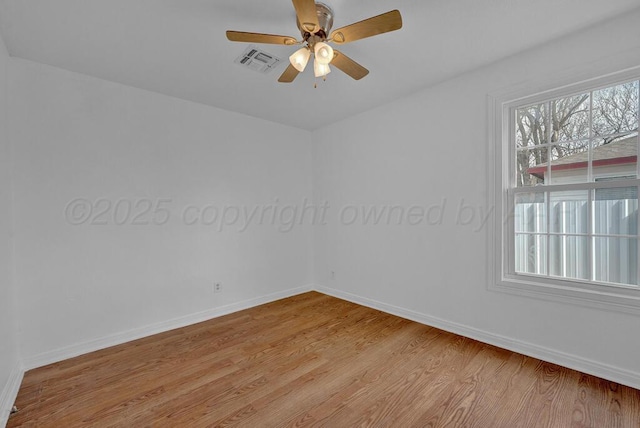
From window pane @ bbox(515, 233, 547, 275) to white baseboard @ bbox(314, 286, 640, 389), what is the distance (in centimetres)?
62

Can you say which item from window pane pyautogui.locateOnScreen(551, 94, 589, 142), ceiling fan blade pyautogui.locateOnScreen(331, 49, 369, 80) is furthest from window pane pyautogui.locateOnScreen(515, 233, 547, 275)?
ceiling fan blade pyautogui.locateOnScreen(331, 49, 369, 80)

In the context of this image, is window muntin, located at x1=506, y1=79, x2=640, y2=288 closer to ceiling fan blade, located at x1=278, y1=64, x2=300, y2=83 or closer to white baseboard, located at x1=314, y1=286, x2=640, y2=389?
white baseboard, located at x1=314, y1=286, x2=640, y2=389

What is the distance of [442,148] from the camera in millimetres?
2785

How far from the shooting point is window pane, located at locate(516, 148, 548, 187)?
2344 millimetres

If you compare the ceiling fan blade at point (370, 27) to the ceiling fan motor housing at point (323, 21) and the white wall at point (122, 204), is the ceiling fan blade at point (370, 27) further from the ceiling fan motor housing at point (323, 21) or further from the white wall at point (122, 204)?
the white wall at point (122, 204)

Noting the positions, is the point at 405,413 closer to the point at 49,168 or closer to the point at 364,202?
the point at 364,202

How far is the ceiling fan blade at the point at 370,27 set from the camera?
4.89 feet

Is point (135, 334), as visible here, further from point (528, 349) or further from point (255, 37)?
point (528, 349)

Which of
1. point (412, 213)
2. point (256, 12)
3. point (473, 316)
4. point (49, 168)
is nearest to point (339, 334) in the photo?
point (473, 316)

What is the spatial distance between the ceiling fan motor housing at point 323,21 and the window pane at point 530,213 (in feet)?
6.99

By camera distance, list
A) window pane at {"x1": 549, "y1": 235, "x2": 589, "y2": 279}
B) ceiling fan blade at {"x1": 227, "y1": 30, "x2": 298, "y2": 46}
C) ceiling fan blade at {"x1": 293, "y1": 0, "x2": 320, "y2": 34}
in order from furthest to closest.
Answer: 1. window pane at {"x1": 549, "y1": 235, "x2": 589, "y2": 279}
2. ceiling fan blade at {"x1": 227, "y1": 30, "x2": 298, "y2": 46}
3. ceiling fan blade at {"x1": 293, "y1": 0, "x2": 320, "y2": 34}

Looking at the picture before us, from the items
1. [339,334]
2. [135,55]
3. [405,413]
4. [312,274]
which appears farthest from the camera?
→ [312,274]

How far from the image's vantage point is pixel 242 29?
76.7 inches

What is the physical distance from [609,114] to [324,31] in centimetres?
221
